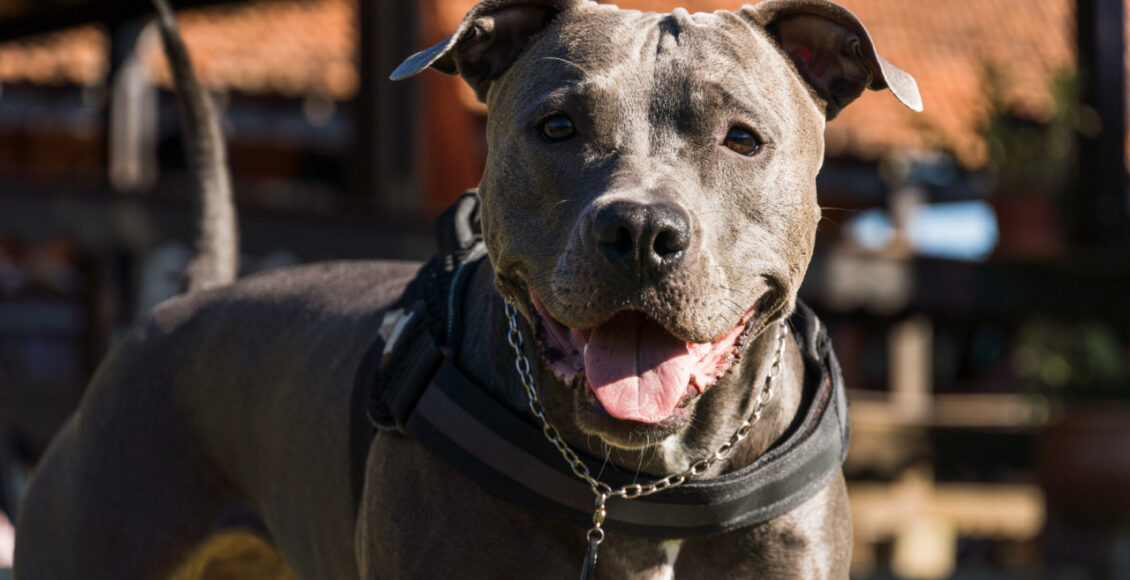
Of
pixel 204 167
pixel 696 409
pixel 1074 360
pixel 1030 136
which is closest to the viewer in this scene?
pixel 696 409

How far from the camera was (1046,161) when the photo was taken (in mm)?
Answer: 6551

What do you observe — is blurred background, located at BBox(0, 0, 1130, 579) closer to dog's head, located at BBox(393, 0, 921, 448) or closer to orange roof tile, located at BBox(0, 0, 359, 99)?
orange roof tile, located at BBox(0, 0, 359, 99)

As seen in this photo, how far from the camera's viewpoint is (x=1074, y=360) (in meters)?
6.10

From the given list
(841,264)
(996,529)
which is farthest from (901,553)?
(841,264)

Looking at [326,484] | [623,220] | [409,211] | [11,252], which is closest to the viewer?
[623,220]

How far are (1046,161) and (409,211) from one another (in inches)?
138

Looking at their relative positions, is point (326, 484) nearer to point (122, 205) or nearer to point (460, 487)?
point (460, 487)

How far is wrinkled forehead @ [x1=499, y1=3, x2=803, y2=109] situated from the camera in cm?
235

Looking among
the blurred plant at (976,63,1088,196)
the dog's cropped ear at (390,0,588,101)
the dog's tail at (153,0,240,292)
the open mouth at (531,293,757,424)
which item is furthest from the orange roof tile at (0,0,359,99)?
the open mouth at (531,293,757,424)

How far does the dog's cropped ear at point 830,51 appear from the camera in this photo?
2.54 meters

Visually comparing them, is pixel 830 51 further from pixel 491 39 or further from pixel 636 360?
pixel 636 360

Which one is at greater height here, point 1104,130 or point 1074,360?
point 1104,130

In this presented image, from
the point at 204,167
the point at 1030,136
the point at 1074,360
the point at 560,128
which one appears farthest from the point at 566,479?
the point at 1030,136

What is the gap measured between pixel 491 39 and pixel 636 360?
88cm
